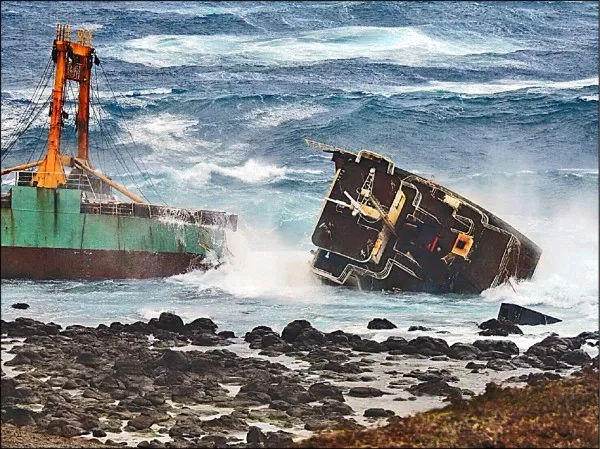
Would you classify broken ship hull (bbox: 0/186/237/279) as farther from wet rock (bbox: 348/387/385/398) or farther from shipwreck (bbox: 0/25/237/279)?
wet rock (bbox: 348/387/385/398)

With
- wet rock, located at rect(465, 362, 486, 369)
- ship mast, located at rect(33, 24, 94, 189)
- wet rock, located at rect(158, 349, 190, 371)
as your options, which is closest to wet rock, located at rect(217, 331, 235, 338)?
wet rock, located at rect(158, 349, 190, 371)

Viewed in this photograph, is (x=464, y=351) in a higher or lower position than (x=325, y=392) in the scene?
higher

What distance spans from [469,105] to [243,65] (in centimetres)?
1113

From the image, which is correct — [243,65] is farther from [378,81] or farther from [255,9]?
[378,81]

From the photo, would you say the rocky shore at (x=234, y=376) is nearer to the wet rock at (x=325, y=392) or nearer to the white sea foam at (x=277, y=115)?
the wet rock at (x=325, y=392)

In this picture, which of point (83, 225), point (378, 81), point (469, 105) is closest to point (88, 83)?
point (83, 225)

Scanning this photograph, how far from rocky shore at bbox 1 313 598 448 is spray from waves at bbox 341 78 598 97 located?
13.2 m

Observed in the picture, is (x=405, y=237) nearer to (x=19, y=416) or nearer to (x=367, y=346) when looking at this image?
(x=367, y=346)

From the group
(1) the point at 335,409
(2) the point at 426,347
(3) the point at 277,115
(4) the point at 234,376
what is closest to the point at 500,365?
(2) the point at 426,347

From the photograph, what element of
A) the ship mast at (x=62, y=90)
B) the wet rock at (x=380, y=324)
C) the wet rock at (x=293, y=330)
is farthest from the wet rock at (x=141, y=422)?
the wet rock at (x=380, y=324)

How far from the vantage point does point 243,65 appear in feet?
105

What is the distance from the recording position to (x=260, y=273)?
86.8ft

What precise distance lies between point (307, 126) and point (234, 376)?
53.3 ft

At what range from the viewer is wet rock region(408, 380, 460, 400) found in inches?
696
